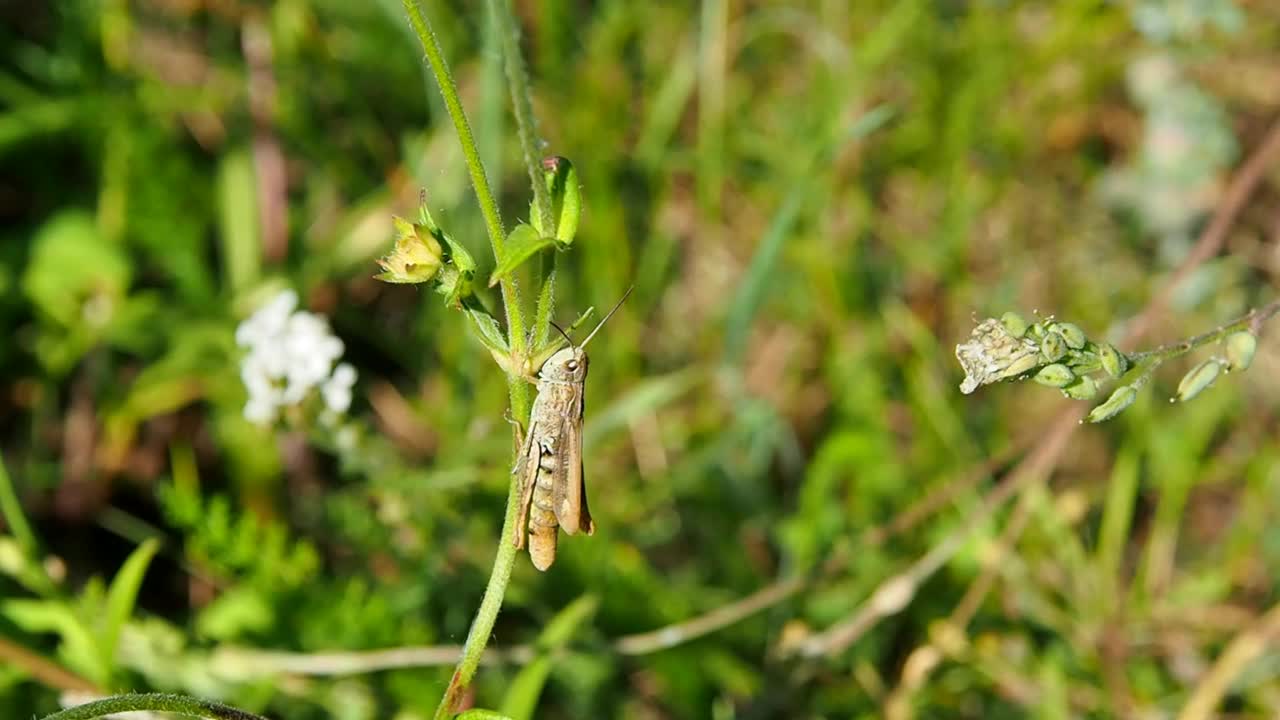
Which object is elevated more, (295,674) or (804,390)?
(804,390)

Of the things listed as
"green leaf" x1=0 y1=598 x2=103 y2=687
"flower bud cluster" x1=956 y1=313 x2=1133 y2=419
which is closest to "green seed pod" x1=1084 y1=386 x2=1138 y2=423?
"flower bud cluster" x1=956 y1=313 x2=1133 y2=419

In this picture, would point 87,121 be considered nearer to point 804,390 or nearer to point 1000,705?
point 804,390

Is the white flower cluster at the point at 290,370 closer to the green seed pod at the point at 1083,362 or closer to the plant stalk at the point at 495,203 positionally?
the plant stalk at the point at 495,203

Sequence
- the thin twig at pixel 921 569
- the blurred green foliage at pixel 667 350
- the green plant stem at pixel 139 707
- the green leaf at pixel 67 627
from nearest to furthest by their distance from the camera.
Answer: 1. the green plant stem at pixel 139 707
2. the green leaf at pixel 67 627
3. the thin twig at pixel 921 569
4. the blurred green foliage at pixel 667 350

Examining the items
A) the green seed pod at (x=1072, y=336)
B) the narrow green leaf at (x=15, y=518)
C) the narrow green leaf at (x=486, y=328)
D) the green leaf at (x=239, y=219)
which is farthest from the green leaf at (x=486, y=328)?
the green leaf at (x=239, y=219)

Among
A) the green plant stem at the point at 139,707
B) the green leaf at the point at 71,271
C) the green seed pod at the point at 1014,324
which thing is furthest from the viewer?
the green leaf at the point at 71,271

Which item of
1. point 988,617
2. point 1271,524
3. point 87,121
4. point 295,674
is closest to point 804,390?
point 988,617
